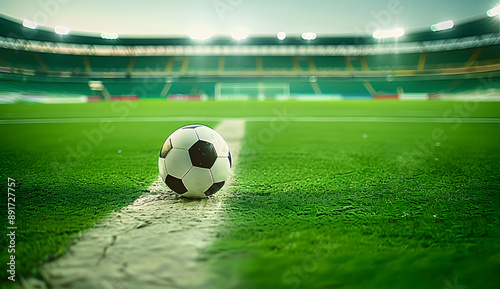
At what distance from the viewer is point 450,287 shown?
1312mm

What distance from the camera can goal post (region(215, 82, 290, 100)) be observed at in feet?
131

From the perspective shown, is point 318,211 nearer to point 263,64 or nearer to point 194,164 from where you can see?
point 194,164

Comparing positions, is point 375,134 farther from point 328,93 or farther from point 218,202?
point 328,93

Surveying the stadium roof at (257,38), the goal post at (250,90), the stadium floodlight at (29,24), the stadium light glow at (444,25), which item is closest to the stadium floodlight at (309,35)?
the stadium roof at (257,38)

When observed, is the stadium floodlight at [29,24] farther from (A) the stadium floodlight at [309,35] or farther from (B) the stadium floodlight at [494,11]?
(B) the stadium floodlight at [494,11]

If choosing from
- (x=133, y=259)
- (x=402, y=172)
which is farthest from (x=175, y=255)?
(x=402, y=172)

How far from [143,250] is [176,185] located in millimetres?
932

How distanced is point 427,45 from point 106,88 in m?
39.1

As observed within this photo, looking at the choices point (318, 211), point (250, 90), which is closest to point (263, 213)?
point (318, 211)

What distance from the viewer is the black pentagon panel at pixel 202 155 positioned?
2547mm

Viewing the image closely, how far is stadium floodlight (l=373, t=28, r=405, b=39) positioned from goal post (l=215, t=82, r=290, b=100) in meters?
11.8

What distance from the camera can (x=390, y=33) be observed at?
3772 cm

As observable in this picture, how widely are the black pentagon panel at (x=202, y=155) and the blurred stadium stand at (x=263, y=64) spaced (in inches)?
1353

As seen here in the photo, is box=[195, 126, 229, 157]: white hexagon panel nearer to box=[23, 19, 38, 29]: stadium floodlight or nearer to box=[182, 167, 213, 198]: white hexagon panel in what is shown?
box=[182, 167, 213, 198]: white hexagon panel
